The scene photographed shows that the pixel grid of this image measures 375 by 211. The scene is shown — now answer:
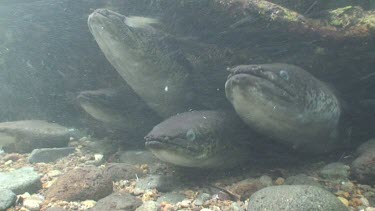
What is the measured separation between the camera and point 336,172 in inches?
191

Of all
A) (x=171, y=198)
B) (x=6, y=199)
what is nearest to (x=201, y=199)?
(x=171, y=198)

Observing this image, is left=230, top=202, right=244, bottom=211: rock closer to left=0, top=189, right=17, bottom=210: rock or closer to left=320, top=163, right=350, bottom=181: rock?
left=320, top=163, right=350, bottom=181: rock

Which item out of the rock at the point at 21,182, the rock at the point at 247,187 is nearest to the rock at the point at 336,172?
the rock at the point at 247,187

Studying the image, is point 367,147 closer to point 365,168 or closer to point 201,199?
point 365,168

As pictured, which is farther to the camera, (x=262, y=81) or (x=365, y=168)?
(x=365, y=168)

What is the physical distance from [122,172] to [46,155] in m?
1.98

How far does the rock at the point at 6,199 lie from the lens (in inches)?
153

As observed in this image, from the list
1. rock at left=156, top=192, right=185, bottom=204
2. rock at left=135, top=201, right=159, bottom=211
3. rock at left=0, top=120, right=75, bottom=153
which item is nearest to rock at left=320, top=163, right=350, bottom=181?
rock at left=156, top=192, right=185, bottom=204

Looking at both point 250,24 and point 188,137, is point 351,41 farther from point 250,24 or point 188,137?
point 188,137

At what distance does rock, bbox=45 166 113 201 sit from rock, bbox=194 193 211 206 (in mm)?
1117

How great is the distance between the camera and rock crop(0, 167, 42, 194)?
14.9 ft

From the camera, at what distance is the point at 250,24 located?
18.6ft

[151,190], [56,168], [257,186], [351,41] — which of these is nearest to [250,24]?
[351,41]

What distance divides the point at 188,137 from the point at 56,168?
2537 millimetres
